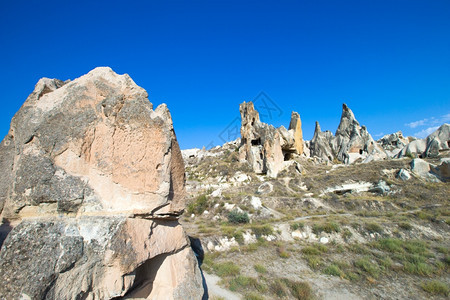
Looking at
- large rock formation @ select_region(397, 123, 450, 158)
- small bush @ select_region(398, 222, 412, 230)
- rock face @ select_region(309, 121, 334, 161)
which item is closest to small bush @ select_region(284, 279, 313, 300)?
small bush @ select_region(398, 222, 412, 230)

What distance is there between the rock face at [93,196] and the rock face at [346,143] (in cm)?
3317

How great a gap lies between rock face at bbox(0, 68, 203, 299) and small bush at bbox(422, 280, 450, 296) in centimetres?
583

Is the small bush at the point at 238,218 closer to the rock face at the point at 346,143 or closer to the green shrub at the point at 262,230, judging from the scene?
the green shrub at the point at 262,230

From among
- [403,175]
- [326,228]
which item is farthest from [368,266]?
[403,175]

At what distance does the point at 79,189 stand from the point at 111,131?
2.79ft

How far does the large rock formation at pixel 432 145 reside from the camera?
23.6 metres

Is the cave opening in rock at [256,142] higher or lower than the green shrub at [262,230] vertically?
higher

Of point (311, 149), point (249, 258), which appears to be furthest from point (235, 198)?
point (311, 149)

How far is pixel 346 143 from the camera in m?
35.7

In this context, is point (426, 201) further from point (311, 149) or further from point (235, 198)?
point (311, 149)

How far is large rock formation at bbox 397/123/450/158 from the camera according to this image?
77.4ft

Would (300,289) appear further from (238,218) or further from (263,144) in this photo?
(263,144)

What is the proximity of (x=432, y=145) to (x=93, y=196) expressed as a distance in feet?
108

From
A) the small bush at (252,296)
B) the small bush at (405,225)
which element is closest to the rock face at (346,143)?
the small bush at (405,225)
